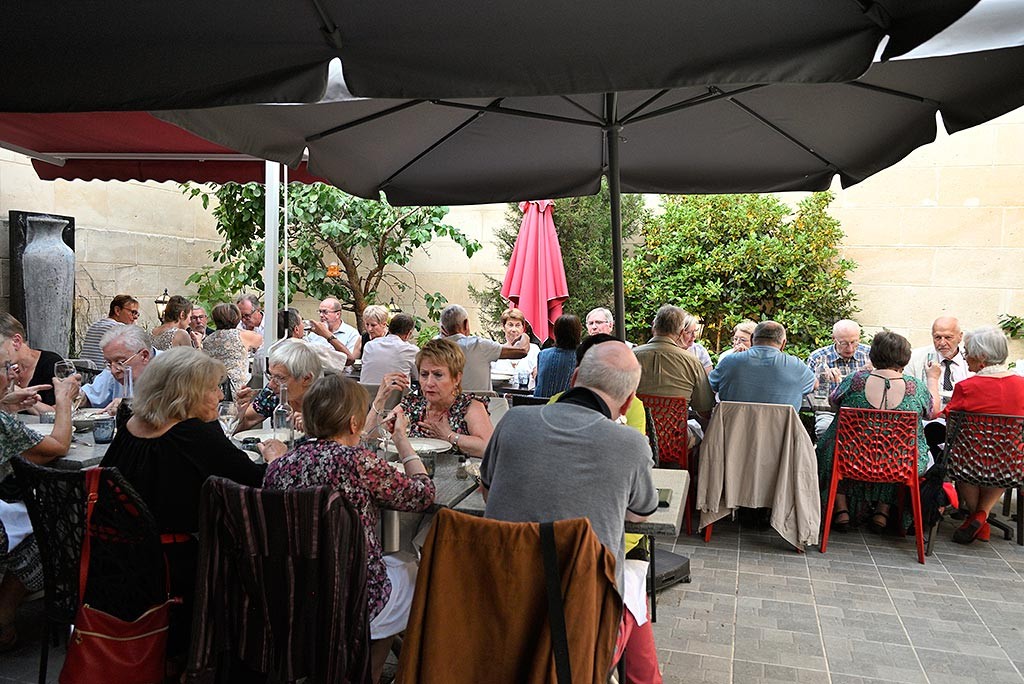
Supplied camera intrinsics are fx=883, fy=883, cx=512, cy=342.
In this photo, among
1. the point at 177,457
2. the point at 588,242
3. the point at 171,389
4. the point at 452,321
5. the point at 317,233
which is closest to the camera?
the point at 177,457

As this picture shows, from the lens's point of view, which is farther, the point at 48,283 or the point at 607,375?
the point at 48,283

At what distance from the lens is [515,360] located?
7520mm

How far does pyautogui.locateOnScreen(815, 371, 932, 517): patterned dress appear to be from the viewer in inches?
208

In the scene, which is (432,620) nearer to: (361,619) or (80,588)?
(361,619)

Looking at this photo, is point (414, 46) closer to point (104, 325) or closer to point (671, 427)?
point (671, 427)

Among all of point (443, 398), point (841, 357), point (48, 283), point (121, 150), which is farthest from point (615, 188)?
point (48, 283)

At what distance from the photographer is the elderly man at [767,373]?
215 inches

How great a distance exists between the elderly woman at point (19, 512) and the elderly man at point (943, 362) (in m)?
5.00

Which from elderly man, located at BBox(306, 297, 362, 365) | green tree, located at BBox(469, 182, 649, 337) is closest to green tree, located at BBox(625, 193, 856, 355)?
green tree, located at BBox(469, 182, 649, 337)

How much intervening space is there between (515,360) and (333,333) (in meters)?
2.02

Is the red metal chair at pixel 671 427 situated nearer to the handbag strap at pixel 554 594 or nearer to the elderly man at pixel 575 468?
the elderly man at pixel 575 468

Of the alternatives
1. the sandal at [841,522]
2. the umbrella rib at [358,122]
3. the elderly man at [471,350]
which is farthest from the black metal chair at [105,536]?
the sandal at [841,522]

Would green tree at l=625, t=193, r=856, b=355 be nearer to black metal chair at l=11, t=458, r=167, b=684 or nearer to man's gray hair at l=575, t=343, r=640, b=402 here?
man's gray hair at l=575, t=343, r=640, b=402

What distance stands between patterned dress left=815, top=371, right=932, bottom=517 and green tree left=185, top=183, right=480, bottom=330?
4949 millimetres
